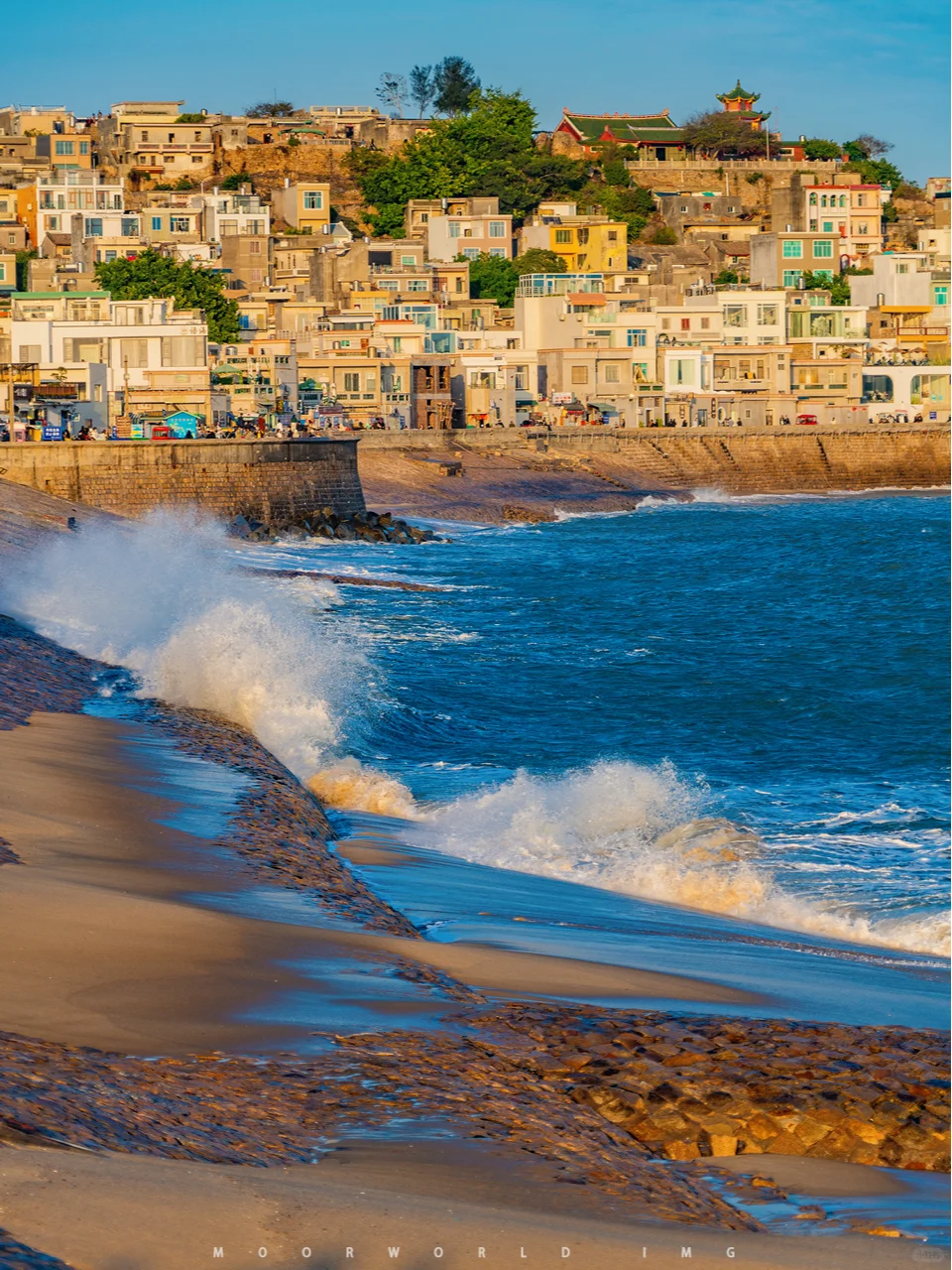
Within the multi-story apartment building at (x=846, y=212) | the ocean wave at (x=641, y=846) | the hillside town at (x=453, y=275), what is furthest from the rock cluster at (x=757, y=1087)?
the multi-story apartment building at (x=846, y=212)

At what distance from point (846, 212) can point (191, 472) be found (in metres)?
84.4

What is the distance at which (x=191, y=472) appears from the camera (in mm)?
53688

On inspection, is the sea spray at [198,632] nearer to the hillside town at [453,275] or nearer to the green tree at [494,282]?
the hillside town at [453,275]

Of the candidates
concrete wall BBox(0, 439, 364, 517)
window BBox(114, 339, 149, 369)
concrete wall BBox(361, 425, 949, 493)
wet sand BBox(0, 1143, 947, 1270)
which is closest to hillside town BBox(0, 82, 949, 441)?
window BBox(114, 339, 149, 369)

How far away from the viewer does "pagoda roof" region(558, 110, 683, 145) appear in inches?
5477

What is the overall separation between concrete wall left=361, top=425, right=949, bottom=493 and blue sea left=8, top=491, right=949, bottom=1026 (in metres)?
31.8

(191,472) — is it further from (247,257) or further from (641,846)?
(247,257)

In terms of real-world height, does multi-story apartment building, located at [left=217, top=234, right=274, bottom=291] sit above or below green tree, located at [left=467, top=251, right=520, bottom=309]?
above

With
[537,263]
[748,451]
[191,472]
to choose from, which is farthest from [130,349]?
[537,263]

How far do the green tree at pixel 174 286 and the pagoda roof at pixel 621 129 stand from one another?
5348 cm

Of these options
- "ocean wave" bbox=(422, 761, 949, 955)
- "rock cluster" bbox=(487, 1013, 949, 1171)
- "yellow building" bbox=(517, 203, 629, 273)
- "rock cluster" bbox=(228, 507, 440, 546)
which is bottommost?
"ocean wave" bbox=(422, 761, 949, 955)

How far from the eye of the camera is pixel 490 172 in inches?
4931

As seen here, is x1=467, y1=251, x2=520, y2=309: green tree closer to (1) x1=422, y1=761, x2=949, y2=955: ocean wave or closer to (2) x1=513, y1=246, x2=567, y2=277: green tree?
(2) x1=513, y1=246, x2=567, y2=277: green tree

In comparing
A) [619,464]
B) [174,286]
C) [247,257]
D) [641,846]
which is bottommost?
[641,846]
